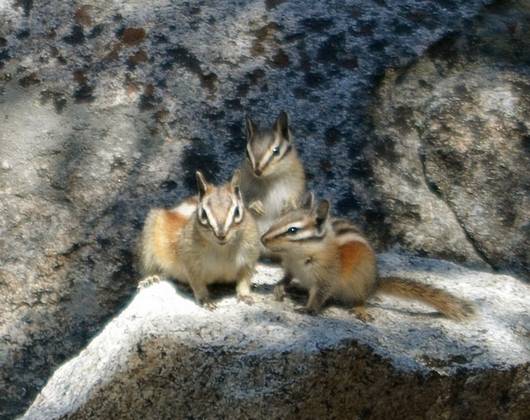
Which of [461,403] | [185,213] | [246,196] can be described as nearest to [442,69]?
[246,196]

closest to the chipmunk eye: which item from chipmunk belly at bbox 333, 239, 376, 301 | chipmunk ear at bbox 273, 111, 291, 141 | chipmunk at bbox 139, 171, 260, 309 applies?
chipmunk at bbox 139, 171, 260, 309

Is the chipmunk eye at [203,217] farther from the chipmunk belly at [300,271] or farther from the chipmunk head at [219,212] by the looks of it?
the chipmunk belly at [300,271]

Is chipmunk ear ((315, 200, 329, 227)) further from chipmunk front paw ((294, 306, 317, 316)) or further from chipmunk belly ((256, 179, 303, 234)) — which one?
chipmunk belly ((256, 179, 303, 234))

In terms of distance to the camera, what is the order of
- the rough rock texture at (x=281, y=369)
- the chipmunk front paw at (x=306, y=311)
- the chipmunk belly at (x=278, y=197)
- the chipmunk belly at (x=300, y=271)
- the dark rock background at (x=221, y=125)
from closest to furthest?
1. the rough rock texture at (x=281, y=369)
2. the chipmunk front paw at (x=306, y=311)
3. the chipmunk belly at (x=300, y=271)
4. the chipmunk belly at (x=278, y=197)
5. the dark rock background at (x=221, y=125)

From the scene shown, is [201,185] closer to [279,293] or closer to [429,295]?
[279,293]

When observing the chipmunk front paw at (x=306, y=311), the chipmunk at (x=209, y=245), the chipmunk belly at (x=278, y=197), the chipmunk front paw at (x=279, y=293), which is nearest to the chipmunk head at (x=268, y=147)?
the chipmunk belly at (x=278, y=197)

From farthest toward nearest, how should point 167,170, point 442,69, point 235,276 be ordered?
point 442,69 → point 167,170 → point 235,276

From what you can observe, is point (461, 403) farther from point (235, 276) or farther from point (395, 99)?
point (395, 99)
